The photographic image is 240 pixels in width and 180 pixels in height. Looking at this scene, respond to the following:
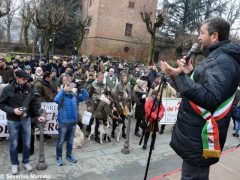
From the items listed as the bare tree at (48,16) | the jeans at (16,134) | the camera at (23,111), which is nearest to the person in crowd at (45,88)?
the jeans at (16,134)

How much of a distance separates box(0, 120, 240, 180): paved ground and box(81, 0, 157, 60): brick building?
3554 cm

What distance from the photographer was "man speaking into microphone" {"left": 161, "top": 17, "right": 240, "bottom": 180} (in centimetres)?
198

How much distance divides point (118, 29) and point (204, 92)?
138ft

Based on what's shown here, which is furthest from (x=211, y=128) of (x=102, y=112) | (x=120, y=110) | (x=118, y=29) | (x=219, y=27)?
(x=118, y=29)

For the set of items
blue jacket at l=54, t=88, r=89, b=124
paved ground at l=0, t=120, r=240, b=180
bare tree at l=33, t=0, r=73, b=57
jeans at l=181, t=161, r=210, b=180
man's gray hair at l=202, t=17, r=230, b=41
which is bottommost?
paved ground at l=0, t=120, r=240, b=180

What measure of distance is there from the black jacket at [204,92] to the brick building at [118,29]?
40633 millimetres

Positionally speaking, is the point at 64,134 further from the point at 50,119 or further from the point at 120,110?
the point at 120,110

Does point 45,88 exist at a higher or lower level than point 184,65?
lower

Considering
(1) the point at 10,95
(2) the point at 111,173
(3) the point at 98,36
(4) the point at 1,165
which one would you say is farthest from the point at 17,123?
(3) the point at 98,36

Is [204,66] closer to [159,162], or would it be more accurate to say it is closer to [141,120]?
[159,162]

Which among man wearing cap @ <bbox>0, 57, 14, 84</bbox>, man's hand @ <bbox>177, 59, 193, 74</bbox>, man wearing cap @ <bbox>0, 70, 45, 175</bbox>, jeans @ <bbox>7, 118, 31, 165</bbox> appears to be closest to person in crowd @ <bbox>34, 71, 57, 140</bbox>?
man wearing cap @ <bbox>0, 70, 45, 175</bbox>

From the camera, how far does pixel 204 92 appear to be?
1942 mm

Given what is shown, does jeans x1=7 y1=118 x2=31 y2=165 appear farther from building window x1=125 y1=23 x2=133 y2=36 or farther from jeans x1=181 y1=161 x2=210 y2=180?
building window x1=125 y1=23 x2=133 y2=36

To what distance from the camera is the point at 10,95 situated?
522 cm
